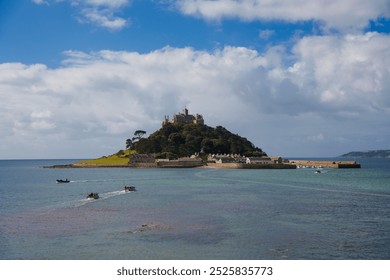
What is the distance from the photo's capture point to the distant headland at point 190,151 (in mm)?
144500

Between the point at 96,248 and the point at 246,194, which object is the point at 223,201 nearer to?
the point at 246,194

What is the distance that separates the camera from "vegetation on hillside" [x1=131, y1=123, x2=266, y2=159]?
163000 mm

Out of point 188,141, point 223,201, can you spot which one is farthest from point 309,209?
point 188,141

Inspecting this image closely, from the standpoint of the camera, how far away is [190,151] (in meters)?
163

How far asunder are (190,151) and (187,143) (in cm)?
328

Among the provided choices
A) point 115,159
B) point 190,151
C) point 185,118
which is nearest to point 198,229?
point 190,151

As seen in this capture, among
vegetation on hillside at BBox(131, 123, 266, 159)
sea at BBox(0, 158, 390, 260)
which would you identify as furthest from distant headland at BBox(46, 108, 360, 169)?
sea at BBox(0, 158, 390, 260)

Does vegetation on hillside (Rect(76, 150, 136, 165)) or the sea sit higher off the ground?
vegetation on hillside (Rect(76, 150, 136, 165))

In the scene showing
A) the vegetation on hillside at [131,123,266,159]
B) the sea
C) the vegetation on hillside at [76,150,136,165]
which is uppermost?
the vegetation on hillside at [131,123,266,159]

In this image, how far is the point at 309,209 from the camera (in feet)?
127

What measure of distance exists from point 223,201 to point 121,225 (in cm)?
1664

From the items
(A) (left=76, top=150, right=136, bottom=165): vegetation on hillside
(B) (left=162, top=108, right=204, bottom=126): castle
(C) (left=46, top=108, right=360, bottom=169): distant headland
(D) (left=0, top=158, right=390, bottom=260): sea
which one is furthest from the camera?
(B) (left=162, top=108, right=204, bottom=126): castle

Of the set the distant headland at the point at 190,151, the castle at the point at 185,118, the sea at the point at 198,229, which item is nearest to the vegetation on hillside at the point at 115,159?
the distant headland at the point at 190,151

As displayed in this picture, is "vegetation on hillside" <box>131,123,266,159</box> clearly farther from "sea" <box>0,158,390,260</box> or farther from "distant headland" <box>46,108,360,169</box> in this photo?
"sea" <box>0,158,390,260</box>
